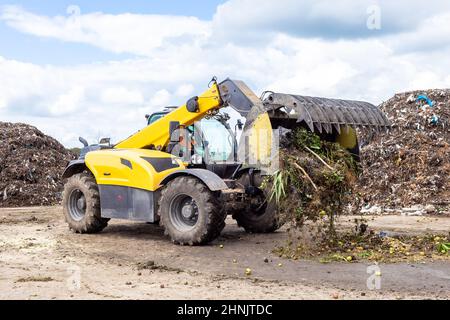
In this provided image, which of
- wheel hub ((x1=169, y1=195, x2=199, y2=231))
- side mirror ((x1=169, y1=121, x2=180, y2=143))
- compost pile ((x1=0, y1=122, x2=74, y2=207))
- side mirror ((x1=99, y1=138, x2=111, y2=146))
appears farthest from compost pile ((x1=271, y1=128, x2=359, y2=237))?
compost pile ((x1=0, y1=122, x2=74, y2=207))

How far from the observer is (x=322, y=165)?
10.2m

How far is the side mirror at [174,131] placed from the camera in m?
12.1

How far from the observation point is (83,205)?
42.8ft

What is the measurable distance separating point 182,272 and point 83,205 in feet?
16.2

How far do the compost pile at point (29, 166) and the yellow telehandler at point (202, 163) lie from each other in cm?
887

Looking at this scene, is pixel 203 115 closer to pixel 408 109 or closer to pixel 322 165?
pixel 322 165

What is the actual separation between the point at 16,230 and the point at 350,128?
7.96 metres

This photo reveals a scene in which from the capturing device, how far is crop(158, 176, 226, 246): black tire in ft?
34.4

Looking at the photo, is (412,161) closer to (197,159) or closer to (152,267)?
(197,159)

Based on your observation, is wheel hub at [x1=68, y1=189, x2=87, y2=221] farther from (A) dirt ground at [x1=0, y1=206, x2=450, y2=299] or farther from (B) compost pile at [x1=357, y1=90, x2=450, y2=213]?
(B) compost pile at [x1=357, y1=90, x2=450, y2=213]

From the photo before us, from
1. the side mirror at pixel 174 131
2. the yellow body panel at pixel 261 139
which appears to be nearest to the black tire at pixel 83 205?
the side mirror at pixel 174 131

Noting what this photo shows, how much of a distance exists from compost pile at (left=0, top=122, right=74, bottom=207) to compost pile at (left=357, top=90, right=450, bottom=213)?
440 inches

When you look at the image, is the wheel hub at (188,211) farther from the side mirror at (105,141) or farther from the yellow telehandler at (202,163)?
the side mirror at (105,141)

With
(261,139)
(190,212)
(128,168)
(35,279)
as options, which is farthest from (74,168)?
(35,279)
